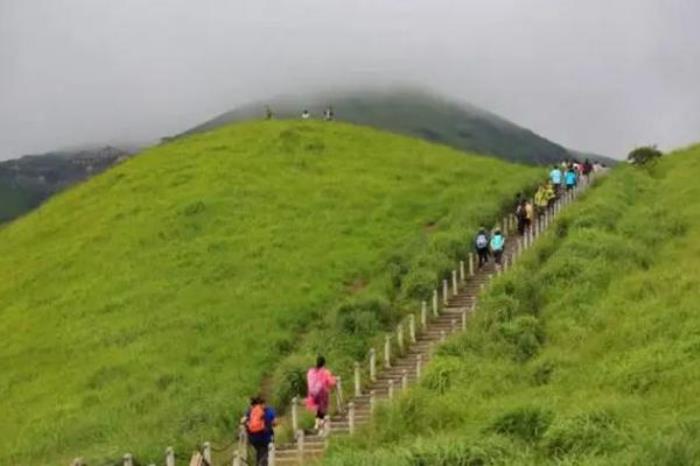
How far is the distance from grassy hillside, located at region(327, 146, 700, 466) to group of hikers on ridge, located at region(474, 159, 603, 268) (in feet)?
5.61

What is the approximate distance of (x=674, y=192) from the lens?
5591 centimetres

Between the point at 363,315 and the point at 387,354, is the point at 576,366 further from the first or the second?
the point at 363,315

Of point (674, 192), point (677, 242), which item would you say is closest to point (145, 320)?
point (677, 242)

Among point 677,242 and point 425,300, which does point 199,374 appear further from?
point 677,242

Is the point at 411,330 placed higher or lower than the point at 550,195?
lower

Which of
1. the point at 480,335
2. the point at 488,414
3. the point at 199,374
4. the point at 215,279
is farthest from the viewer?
the point at 215,279

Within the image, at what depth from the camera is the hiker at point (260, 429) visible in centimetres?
2341

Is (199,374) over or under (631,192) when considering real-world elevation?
under

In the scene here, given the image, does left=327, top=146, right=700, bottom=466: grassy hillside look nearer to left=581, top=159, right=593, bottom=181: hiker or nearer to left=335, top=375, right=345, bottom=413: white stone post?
left=335, top=375, right=345, bottom=413: white stone post

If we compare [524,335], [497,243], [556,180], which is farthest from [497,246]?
[556,180]

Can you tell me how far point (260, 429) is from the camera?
23.4m

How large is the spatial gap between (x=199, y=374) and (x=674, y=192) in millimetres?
29342

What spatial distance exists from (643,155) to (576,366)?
1897 inches

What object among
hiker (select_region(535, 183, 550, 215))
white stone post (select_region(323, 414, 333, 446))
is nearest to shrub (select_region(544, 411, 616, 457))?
white stone post (select_region(323, 414, 333, 446))
